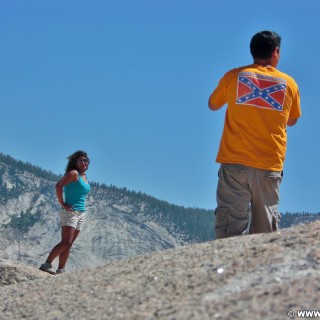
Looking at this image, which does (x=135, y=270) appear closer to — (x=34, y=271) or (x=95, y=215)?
(x=34, y=271)

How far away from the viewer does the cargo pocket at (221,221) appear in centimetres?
804

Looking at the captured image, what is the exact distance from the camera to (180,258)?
6.70 m

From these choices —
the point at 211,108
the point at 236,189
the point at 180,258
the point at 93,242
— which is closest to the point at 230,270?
the point at 180,258

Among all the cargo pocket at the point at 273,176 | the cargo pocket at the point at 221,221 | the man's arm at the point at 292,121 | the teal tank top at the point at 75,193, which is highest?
the teal tank top at the point at 75,193

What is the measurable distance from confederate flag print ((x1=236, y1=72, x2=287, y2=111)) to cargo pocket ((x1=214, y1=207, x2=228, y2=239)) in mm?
936

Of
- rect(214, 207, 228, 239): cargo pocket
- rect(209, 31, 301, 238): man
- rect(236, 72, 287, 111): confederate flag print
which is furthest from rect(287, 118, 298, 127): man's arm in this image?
rect(214, 207, 228, 239): cargo pocket

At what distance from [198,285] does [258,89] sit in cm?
266

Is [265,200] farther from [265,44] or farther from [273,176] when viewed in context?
[265,44]

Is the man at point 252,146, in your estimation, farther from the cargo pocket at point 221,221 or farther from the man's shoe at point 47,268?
the man's shoe at point 47,268

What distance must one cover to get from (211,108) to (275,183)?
89 cm

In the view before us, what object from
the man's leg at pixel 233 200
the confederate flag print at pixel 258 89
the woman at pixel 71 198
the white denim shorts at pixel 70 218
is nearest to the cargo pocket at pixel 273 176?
the man's leg at pixel 233 200

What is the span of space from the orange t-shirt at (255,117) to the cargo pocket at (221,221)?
0.42 m

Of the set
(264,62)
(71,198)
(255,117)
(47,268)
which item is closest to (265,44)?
(264,62)

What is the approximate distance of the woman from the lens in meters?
11.5
